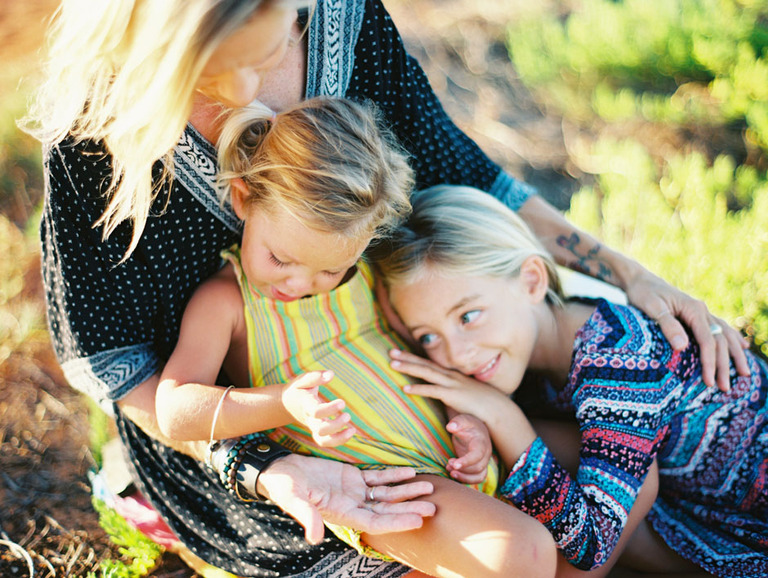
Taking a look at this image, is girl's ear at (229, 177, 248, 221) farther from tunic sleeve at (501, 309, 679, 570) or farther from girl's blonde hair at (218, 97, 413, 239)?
tunic sleeve at (501, 309, 679, 570)

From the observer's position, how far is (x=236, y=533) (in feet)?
6.58

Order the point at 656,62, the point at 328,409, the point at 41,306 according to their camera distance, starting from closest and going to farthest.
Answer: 1. the point at 328,409
2. the point at 41,306
3. the point at 656,62

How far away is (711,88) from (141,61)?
3.44 meters

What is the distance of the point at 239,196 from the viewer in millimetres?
1900

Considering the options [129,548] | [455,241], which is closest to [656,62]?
[455,241]

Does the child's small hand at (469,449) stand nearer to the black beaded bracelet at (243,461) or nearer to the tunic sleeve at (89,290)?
the black beaded bracelet at (243,461)

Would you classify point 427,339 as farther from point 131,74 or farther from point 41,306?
point 41,306

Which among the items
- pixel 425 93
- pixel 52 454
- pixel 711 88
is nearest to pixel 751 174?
pixel 711 88

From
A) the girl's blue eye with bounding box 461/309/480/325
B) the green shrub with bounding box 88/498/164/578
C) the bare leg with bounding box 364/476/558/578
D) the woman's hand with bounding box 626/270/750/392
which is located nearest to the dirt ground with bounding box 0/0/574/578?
the green shrub with bounding box 88/498/164/578

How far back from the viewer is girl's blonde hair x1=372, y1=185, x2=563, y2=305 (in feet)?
6.73

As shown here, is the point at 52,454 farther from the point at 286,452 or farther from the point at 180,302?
the point at 286,452

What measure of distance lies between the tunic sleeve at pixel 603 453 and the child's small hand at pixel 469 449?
0.10m

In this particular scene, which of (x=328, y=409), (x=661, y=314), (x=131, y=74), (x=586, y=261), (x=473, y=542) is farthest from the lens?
(x=586, y=261)

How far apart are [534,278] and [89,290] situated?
51.7 inches
